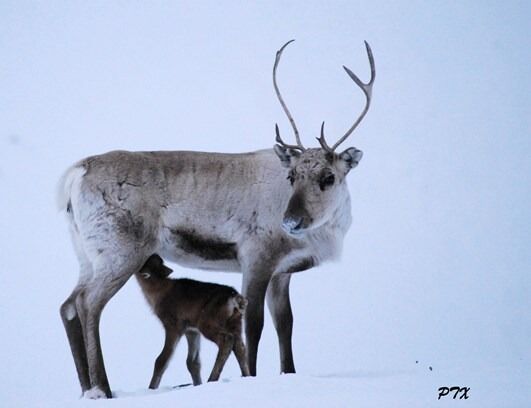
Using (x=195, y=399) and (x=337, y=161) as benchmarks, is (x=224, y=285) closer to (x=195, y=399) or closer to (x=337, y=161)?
(x=337, y=161)

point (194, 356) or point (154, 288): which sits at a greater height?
point (154, 288)

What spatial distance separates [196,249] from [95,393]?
183cm

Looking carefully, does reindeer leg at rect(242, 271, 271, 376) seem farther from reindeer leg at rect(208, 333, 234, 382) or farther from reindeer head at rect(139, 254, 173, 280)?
reindeer head at rect(139, 254, 173, 280)

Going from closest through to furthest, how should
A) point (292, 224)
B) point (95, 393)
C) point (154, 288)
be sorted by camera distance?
1. point (95, 393)
2. point (292, 224)
3. point (154, 288)

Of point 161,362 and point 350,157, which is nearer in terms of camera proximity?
point 161,362

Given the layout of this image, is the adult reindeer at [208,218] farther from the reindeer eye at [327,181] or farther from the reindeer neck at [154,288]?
the reindeer neck at [154,288]

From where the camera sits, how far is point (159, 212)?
10547mm

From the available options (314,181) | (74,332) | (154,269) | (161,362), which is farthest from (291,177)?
(74,332)

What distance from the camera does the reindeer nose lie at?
10.3 metres

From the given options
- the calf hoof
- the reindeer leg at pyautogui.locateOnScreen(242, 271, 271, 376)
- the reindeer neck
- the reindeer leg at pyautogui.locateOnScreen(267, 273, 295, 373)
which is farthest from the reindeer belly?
the calf hoof

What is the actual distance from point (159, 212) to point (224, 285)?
3.06 ft

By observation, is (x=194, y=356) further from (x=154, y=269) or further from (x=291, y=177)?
(x=291, y=177)

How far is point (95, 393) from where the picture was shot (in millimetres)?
9617

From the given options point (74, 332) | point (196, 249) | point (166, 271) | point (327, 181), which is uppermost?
point (327, 181)
